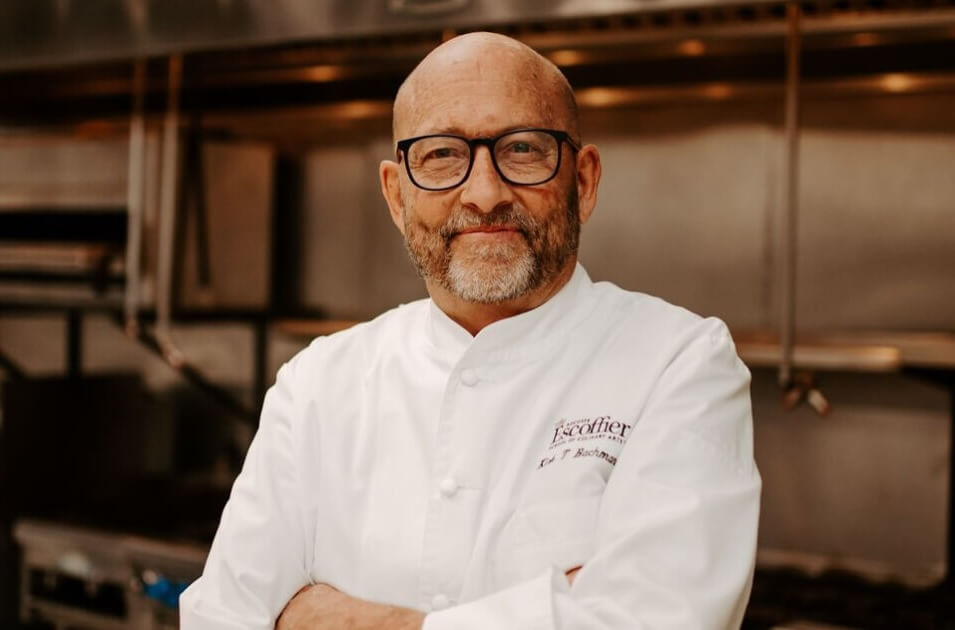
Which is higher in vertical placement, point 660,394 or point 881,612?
point 660,394

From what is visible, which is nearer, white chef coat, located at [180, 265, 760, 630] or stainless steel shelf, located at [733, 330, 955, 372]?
white chef coat, located at [180, 265, 760, 630]

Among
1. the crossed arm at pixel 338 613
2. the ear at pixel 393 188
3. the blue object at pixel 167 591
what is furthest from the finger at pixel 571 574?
the blue object at pixel 167 591

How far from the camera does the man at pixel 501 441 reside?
1.09 metres

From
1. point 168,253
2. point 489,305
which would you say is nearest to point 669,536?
point 489,305

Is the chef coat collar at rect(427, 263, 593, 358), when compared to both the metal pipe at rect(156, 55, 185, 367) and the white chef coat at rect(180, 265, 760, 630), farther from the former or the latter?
the metal pipe at rect(156, 55, 185, 367)

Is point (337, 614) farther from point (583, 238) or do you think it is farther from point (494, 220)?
A: point (583, 238)

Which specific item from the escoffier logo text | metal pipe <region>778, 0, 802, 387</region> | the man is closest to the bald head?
the man

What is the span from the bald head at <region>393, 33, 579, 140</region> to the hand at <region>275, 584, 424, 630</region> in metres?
0.56

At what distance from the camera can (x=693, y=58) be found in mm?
2664

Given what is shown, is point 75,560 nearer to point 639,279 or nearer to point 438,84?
point 639,279

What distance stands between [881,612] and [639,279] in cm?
104

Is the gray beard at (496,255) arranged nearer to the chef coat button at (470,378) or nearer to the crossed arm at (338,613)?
the chef coat button at (470,378)

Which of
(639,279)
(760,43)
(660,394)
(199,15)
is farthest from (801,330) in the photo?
(199,15)

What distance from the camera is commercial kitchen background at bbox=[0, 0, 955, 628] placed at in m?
2.44
